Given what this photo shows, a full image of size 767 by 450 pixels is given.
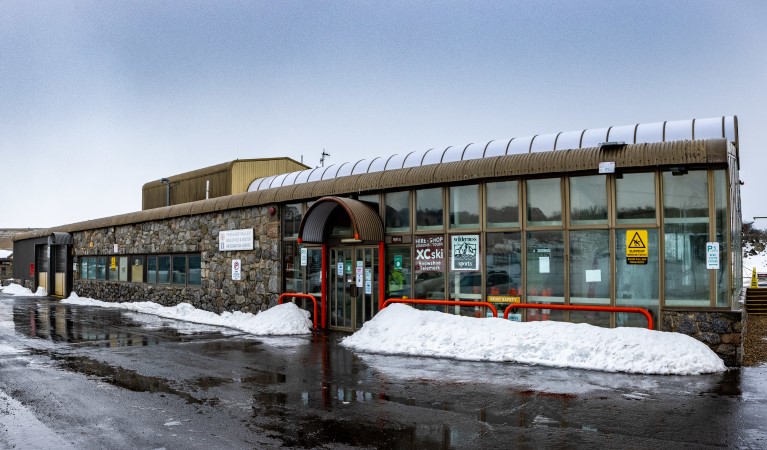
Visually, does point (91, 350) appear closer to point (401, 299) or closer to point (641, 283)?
point (401, 299)

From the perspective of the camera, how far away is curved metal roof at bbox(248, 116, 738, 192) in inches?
531

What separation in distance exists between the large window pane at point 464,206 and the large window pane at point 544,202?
3.84 ft

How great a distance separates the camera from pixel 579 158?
1118 centimetres

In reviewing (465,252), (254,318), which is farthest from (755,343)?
(254,318)

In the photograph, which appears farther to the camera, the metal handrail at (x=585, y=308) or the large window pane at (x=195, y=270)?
the large window pane at (x=195, y=270)

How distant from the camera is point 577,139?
48.4 ft

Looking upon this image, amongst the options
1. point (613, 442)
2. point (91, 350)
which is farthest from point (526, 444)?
point (91, 350)

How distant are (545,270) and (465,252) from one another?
1.75m

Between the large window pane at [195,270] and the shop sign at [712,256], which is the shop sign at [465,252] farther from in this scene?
the large window pane at [195,270]

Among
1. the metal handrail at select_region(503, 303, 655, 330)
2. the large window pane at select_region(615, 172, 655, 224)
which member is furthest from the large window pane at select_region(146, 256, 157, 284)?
the large window pane at select_region(615, 172, 655, 224)

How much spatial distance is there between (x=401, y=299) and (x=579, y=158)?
4.70 meters

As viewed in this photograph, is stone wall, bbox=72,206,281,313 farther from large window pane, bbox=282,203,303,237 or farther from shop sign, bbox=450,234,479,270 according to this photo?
shop sign, bbox=450,234,479,270

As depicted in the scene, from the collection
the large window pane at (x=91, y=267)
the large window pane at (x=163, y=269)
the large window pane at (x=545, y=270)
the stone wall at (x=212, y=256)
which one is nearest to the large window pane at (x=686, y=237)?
the large window pane at (x=545, y=270)

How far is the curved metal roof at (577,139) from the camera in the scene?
531 inches
